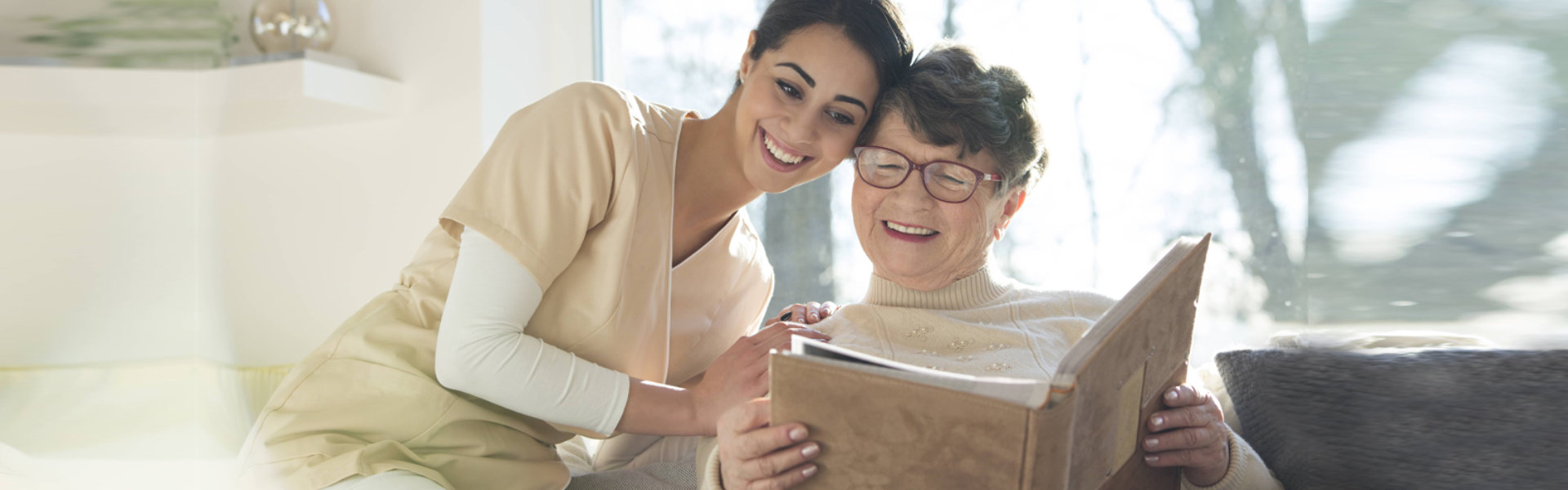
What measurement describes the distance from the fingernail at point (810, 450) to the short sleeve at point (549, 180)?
51 centimetres

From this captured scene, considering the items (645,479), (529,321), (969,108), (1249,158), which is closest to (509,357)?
(529,321)

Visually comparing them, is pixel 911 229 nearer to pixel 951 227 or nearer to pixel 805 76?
pixel 951 227

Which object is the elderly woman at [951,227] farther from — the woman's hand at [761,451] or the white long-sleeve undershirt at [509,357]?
the woman's hand at [761,451]

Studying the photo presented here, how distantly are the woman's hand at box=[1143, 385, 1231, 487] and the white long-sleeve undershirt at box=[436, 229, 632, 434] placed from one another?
67 centimetres

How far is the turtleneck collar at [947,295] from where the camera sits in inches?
56.5

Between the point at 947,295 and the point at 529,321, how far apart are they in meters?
0.62

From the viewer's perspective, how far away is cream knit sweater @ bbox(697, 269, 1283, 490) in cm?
130

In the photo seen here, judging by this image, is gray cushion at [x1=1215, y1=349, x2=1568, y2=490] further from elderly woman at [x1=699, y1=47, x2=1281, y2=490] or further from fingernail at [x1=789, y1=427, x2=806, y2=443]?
fingernail at [x1=789, y1=427, x2=806, y2=443]

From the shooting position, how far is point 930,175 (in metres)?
1.34

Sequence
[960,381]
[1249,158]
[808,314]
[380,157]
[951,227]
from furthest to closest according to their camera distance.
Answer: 1. [380,157]
2. [1249,158]
3. [808,314]
4. [951,227]
5. [960,381]

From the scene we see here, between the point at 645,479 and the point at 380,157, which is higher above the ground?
the point at 380,157

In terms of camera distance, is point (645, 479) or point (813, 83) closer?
point (813, 83)

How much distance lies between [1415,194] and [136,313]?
2.64 ft

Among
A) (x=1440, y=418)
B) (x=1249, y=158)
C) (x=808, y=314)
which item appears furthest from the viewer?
(x=1249, y=158)
